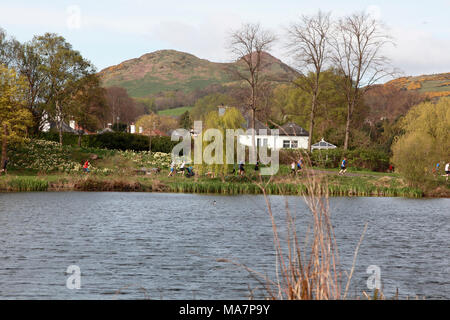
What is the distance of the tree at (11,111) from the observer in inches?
1815

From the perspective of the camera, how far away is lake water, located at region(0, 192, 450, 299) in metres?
13.0

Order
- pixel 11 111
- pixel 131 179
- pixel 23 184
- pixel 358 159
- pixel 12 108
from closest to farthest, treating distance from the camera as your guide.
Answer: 1. pixel 23 184
2. pixel 131 179
3. pixel 11 111
4. pixel 12 108
5. pixel 358 159

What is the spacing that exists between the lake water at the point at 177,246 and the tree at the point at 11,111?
13.6 metres

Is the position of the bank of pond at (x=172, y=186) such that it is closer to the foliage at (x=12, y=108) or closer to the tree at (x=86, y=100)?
the foliage at (x=12, y=108)

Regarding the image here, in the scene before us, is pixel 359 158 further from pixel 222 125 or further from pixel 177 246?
pixel 177 246

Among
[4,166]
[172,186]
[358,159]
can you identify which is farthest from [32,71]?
[358,159]

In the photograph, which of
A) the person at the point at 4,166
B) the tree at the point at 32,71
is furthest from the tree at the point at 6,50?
the person at the point at 4,166

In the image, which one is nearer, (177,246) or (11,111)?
(177,246)

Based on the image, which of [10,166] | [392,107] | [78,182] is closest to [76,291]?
[78,182]

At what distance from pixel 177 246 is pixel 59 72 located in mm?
51200

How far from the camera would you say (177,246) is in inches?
730

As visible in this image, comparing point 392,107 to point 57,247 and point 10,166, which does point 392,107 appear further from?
point 57,247

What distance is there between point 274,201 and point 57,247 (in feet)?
70.1

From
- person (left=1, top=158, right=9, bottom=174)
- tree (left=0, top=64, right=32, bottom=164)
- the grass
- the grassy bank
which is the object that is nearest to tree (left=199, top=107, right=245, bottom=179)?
the grassy bank
